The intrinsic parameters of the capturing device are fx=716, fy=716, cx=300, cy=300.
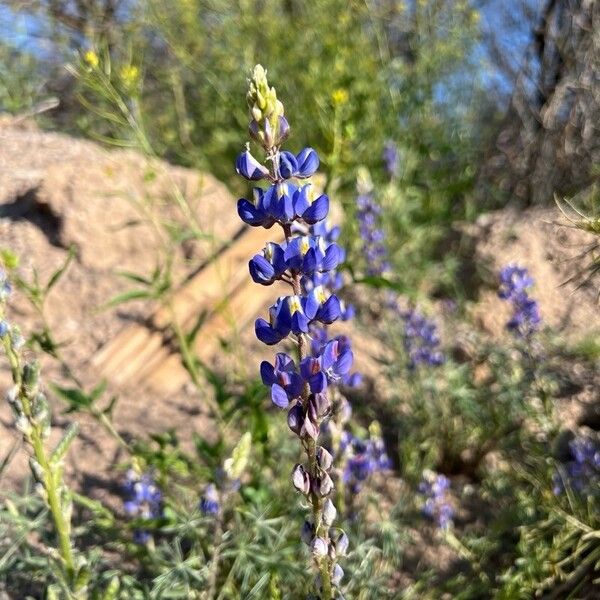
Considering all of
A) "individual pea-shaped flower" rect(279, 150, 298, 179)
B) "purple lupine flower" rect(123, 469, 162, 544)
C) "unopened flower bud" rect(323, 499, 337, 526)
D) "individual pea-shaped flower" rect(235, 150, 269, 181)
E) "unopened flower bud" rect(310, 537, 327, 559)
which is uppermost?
"individual pea-shaped flower" rect(235, 150, 269, 181)

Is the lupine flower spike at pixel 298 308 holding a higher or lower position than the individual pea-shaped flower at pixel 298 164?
lower

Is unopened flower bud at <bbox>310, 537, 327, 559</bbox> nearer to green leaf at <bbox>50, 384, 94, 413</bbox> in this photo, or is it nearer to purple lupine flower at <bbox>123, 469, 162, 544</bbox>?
purple lupine flower at <bbox>123, 469, 162, 544</bbox>

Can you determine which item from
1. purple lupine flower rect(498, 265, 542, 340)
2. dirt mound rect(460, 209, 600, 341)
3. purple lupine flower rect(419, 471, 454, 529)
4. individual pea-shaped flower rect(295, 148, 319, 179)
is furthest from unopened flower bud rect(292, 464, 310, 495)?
dirt mound rect(460, 209, 600, 341)

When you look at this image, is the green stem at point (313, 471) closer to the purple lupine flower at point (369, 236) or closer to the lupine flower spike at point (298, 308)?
the lupine flower spike at point (298, 308)

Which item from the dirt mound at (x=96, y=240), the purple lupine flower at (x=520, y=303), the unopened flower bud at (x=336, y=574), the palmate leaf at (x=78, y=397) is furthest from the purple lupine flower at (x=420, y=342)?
the unopened flower bud at (x=336, y=574)

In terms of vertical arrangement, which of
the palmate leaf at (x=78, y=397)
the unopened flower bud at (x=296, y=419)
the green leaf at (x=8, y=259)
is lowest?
the unopened flower bud at (x=296, y=419)

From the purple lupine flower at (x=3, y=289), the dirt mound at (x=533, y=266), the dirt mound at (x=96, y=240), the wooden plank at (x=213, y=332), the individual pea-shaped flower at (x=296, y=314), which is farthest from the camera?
the dirt mound at (x=533, y=266)

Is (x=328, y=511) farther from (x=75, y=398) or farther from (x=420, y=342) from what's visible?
(x=420, y=342)
